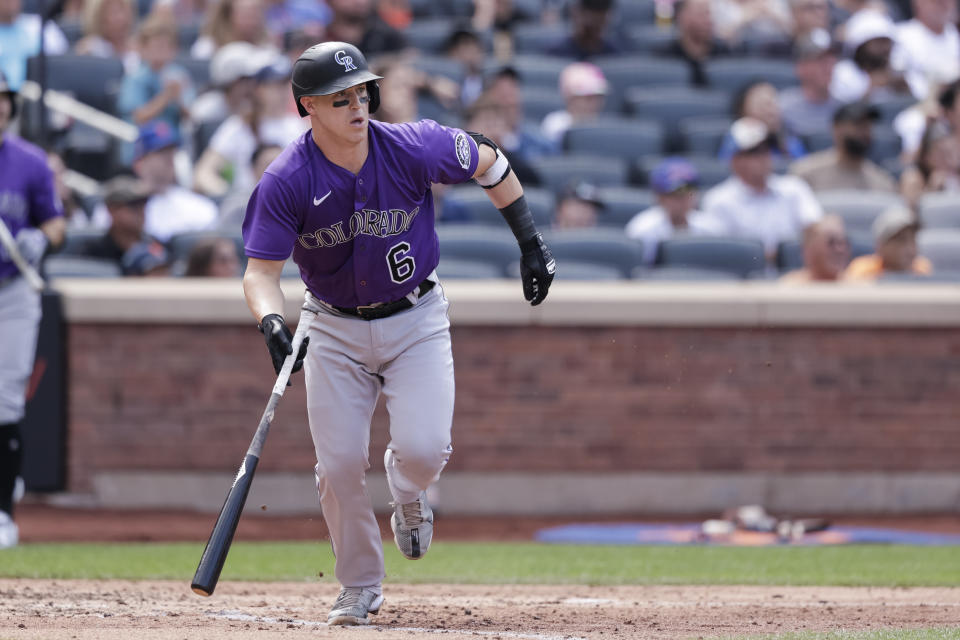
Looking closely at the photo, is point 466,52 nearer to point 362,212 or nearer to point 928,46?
point 928,46

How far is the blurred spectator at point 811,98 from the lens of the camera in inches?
470

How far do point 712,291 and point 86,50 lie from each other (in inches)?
240

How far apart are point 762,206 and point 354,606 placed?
19.5ft

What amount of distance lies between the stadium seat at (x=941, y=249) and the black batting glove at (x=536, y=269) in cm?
542

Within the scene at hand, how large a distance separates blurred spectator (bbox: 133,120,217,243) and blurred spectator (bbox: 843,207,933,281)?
4.52 metres

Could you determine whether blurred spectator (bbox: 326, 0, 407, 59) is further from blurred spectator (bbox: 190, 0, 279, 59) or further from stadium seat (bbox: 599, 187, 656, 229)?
stadium seat (bbox: 599, 187, 656, 229)

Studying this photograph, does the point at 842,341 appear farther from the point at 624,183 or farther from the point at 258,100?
the point at 258,100

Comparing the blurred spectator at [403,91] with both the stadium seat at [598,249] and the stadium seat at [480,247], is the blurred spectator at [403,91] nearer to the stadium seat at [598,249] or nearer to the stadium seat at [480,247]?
the stadium seat at [480,247]

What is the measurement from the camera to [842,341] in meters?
9.30

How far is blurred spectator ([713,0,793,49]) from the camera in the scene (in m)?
13.8

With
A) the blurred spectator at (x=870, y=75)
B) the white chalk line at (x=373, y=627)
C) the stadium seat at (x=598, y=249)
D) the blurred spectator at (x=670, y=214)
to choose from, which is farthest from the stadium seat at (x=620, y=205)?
the white chalk line at (x=373, y=627)

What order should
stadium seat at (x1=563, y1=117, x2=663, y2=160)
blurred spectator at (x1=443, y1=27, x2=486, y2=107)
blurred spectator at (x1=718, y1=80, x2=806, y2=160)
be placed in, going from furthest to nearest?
blurred spectator at (x1=443, y1=27, x2=486, y2=107) < stadium seat at (x1=563, y1=117, x2=663, y2=160) < blurred spectator at (x1=718, y1=80, x2=806, y2=160)

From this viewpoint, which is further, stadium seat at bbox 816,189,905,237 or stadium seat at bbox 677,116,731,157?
stadium seat at bbox 677,116,731,157

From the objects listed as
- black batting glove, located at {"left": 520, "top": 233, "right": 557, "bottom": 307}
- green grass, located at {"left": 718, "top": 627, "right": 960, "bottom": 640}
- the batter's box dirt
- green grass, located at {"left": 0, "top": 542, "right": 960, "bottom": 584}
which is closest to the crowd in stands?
green grass, located at {"left": 0, "top": 542, "right": 960, "bottom": 584}
